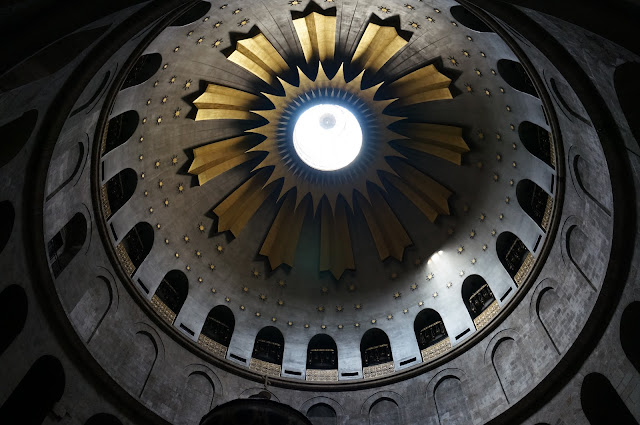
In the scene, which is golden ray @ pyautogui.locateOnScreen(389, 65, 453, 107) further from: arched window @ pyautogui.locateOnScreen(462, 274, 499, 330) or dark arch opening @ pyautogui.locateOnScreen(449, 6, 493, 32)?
arched window @ pyautogui.locateOnScreen(462, 274, 499, 330)

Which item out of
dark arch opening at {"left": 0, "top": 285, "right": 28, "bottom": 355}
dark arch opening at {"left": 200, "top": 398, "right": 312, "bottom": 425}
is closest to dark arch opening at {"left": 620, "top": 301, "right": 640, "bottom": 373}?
dark arch opening at {"left": 200, "top": 398, "right": 312, "bottom": 425}

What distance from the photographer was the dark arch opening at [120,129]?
16641 millimetres

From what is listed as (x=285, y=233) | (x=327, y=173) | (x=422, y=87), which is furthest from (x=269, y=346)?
(x=422, y=87)

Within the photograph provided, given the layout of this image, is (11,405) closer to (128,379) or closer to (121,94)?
(128,379)

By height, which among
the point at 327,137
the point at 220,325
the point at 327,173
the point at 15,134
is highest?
the point at 327,137

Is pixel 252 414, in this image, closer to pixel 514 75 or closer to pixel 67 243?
pixel 67 243

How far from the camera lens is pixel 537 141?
669 inches

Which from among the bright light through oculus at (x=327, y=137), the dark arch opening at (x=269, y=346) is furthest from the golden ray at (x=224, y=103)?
the dark arch opening at (x=269, y=346)

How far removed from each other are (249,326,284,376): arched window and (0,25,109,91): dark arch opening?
11776 mm

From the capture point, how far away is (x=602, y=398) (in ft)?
42.8

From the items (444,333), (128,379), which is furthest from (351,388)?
(128,379)

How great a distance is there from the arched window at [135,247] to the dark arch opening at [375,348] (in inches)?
336

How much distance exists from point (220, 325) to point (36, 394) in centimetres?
726

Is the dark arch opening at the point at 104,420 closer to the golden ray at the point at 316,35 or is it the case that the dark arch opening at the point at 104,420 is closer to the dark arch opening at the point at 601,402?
the dark arch opening at the point at 601,402
